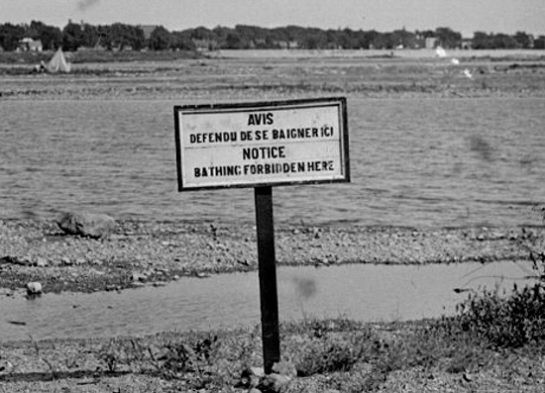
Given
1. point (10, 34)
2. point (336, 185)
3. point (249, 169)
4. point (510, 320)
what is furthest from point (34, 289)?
point (10, 34)

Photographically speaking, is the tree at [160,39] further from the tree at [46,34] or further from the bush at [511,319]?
the bush at [511,319]

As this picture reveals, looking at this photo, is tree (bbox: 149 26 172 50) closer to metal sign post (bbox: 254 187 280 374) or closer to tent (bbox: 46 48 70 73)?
tent (bbox: 46 48 70 73)

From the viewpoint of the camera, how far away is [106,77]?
88.2 metres

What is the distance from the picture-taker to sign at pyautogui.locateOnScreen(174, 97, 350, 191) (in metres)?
8.32

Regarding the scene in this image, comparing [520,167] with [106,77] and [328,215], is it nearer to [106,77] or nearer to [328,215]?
[328,215]

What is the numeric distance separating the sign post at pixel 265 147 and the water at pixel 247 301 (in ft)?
11.3

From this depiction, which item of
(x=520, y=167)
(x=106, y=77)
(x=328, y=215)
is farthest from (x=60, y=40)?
(x=328, y=215)

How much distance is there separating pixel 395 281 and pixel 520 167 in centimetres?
1530

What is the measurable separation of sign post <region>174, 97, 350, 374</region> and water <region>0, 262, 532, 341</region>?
11.3 ft

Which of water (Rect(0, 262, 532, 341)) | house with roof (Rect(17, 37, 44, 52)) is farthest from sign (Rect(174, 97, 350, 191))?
house with roof (Rect(17, 37, 44, 52))

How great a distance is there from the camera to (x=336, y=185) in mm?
24844

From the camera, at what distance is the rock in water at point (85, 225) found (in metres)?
17.3

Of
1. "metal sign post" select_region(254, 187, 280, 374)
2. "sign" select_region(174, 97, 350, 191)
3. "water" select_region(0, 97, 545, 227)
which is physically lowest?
"water" select_region(0, 97, 545, 227)

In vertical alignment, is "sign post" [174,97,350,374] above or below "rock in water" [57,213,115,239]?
above
